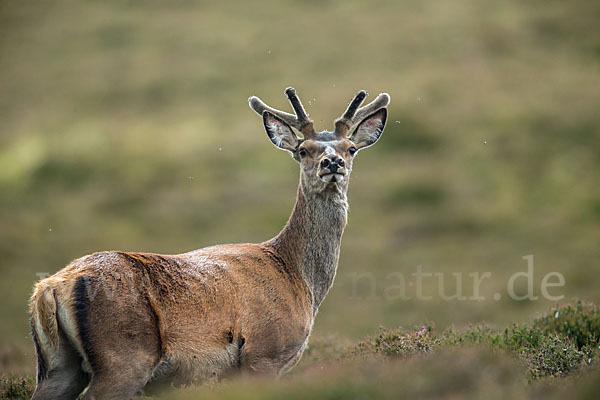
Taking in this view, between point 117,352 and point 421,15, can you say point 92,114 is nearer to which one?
point 421,15

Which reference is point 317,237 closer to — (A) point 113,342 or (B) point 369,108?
(B) point 369,108

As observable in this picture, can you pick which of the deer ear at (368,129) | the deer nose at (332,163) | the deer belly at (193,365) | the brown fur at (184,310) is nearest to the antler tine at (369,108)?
the deer ear at (368,129)

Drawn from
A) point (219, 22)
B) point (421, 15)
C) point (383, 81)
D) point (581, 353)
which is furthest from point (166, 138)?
point (581, 353)

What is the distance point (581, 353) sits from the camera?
305 inches

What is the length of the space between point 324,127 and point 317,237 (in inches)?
998

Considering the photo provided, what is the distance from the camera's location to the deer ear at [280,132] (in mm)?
8938

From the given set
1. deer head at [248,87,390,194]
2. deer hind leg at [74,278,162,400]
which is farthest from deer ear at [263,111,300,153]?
deer hind leg at [74,278,162,400]

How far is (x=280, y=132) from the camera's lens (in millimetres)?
8961

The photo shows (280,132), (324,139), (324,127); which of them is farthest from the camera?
(324,127)

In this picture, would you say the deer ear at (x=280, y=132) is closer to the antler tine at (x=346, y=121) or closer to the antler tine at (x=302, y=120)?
the antler tine at (x=302, y=120)

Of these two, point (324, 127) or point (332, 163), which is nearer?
point (332, 163)

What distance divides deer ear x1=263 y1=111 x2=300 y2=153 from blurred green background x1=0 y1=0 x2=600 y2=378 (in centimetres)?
607

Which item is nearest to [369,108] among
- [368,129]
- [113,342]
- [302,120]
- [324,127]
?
[368,129]

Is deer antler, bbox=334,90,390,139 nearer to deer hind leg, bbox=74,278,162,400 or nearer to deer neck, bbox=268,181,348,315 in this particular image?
deer neck, bbox=268,181,348,315
